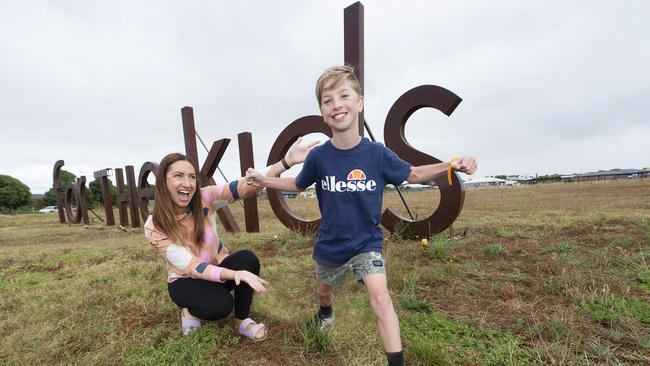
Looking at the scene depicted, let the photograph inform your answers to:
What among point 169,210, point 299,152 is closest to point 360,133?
point 299,152

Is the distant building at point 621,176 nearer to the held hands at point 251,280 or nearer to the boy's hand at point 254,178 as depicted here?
the boy's hand at point 254,178

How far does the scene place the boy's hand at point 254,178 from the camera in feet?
8.01

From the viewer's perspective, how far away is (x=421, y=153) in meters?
4.98

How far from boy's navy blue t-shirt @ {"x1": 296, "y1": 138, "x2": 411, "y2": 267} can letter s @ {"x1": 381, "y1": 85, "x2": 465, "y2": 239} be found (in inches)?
118

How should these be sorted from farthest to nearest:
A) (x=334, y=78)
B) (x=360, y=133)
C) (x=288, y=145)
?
(x=288, y=145) < (x=360, y=133) < (x=334, y=78)

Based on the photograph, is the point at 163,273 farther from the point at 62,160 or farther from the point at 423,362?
the point at 62,160

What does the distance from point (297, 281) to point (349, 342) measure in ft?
5.00

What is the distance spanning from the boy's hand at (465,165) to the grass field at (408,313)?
1112 millimetres

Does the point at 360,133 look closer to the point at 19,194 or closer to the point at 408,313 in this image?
the point at 408,313

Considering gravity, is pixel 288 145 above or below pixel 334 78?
above

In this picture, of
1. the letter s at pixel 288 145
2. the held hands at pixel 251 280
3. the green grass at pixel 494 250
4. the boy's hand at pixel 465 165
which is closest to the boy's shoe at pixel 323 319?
the held hands at pixel 251 280

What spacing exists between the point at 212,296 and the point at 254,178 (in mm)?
901

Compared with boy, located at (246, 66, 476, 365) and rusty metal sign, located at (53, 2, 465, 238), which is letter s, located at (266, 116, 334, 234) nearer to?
rusty metal sign, located at (53, 2, 465, 238)

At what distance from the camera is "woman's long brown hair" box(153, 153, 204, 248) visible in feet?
7.18
